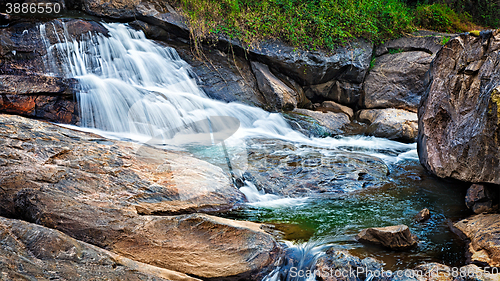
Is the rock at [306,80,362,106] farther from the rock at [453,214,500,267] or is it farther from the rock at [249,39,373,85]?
the rock at [453,214,500,267]

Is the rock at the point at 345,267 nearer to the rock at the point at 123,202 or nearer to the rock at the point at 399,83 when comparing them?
the rock at the point at 123,202

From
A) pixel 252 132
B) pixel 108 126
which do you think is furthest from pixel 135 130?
pixel 252 132

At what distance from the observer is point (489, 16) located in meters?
12.0

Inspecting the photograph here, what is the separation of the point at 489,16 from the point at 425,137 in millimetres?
10488

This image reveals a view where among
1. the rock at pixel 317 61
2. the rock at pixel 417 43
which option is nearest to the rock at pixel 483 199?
the rock at pixel 317 61

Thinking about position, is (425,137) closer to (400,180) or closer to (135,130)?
(400,180)

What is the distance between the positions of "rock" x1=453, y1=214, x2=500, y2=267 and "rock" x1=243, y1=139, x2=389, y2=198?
1.58 meters

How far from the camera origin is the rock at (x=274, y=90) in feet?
27.9

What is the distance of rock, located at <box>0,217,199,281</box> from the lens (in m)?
2.20

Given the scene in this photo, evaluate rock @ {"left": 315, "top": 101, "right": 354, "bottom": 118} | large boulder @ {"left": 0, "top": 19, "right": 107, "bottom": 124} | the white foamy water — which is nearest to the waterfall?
the white foamy water

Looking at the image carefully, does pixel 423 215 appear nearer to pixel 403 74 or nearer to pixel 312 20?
pixel 403 74

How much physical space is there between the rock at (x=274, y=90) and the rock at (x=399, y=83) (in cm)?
243

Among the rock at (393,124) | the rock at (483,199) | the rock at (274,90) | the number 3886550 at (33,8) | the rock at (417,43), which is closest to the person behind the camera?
the rock at (483,199)

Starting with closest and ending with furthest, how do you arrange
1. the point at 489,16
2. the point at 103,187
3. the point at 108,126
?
the point at 103,187 < the point at 108,126 < the point at 489,16
